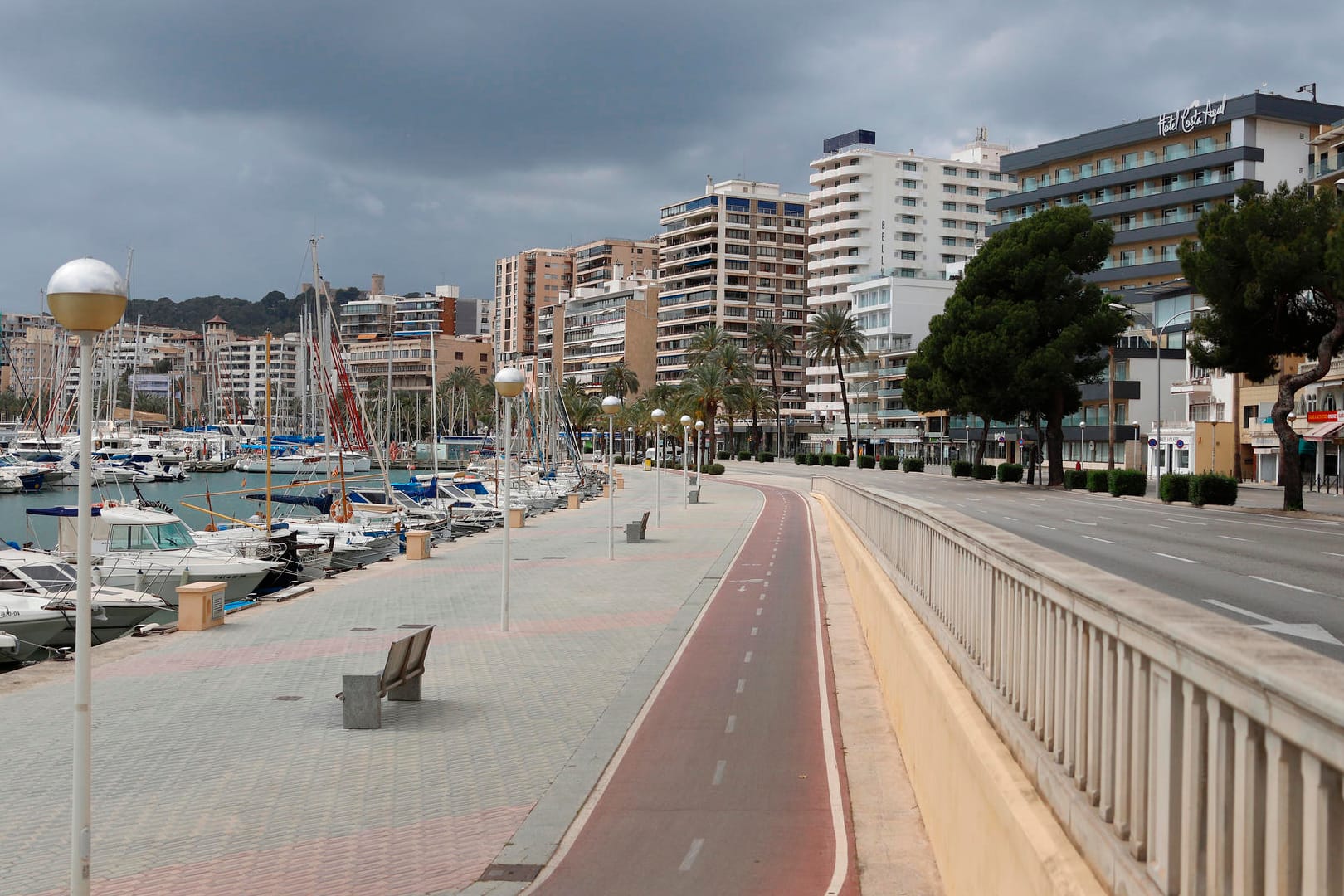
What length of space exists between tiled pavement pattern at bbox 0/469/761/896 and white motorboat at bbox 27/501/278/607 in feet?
23.9

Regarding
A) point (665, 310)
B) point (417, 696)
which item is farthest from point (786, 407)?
point (417, 696)

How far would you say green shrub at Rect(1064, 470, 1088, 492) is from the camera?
57375 millimetres

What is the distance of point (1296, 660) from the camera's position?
8.96 feet

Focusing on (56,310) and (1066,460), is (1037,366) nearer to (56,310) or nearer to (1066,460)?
(1066,460)

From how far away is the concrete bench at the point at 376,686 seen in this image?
36.3 ft

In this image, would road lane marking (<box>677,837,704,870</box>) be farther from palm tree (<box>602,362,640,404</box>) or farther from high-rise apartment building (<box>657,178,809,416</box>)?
high-rise apartment building (<box>657,178,809,416</box>)

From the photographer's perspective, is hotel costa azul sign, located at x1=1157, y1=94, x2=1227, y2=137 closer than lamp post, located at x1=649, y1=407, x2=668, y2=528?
No

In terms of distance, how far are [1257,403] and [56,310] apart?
226 feet

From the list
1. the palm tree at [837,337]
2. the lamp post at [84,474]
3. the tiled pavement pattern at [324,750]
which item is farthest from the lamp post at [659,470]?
the palm tree at [837,337]

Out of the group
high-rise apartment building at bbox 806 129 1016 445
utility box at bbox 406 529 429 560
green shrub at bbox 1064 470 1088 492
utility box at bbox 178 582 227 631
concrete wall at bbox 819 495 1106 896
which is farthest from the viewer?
high-rise apartment building at bbox 806 129 1016 445

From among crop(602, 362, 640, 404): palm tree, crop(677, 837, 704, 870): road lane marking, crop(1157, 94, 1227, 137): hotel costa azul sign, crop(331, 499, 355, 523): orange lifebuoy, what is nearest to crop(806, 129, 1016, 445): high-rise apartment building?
crop(602, 362, 640, 404): palm tree

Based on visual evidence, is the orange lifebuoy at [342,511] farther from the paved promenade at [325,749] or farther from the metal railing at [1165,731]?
the metal railing at [1165,731]

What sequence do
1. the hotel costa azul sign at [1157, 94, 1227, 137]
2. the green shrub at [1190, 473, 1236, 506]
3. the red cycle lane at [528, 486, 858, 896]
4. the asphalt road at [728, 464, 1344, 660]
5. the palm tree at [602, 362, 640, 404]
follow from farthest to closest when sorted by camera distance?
the palm tree at [602, 362, 640, 404], the hotel costa azul sign at [1157, 94, 1227, 137], the green shrub at [1190, 473, 1236, 506], the asphalt road at [728, 464, 1344, 660], the red cycle lane at [528, 486, 858, 896]

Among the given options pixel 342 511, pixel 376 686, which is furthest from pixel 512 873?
pixel 342 511
